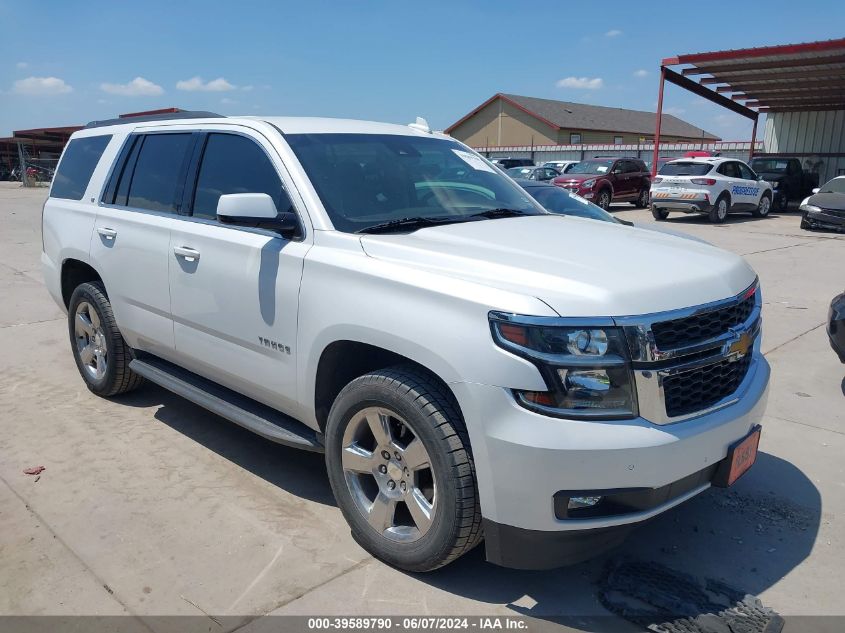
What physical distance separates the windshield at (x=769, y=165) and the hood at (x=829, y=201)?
735cm

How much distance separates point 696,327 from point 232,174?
2.49 m

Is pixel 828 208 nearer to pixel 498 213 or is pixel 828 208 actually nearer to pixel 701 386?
pixel 498 213

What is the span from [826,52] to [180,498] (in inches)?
845

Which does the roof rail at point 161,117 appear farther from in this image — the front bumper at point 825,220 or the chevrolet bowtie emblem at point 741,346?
the front bumper at point 825,220

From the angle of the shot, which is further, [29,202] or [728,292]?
[29,202]

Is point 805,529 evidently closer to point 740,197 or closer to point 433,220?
point 433,220

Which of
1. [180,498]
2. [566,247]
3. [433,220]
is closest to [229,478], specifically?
[180,498]

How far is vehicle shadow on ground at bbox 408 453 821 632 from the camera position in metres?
2.88

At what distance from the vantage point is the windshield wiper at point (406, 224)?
329 centimetres

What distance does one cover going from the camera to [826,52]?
19.3m

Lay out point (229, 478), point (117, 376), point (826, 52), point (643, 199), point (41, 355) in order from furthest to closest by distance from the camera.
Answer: point (643, 199)
point (826, 52)
point (41, 355)
point (117, 376)
point (229, 478)

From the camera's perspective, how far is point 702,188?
18812 millimetres

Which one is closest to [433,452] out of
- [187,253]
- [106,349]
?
[187,253]

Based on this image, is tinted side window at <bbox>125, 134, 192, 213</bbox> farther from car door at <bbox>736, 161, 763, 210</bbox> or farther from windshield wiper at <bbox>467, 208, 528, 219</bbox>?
car door at <bbox>736, 161, 763, 210</bbox>
